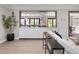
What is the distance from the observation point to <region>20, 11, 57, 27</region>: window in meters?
12.2

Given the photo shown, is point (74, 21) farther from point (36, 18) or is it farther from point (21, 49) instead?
point (21, 49)

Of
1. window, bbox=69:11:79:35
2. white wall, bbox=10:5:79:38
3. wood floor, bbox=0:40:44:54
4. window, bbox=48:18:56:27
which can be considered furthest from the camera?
window, bbox=69:11:79:35

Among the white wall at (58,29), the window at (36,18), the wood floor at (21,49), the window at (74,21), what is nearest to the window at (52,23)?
the window at (36,18)

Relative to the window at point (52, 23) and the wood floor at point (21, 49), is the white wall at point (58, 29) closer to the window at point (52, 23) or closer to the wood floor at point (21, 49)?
the window at point (52, 23)

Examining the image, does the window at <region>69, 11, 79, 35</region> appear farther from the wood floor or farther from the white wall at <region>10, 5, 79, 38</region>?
the wood floor

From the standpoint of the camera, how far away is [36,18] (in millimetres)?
12336

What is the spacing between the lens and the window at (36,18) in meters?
12.2

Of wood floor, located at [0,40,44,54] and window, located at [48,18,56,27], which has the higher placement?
window, located at [48,18,56,27]

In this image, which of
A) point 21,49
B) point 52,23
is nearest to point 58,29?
point 52,23

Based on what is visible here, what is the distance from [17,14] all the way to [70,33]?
447 centimetres

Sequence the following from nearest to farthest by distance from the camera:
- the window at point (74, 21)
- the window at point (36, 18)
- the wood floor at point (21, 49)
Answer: the wood floor at point (21, 49) → the window at point (36, 18) → the window at point (74, 21)

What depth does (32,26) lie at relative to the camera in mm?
12133

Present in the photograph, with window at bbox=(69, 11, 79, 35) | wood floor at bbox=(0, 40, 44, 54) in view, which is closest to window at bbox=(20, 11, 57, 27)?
window at bbox=(69, 11, 79, 35)
